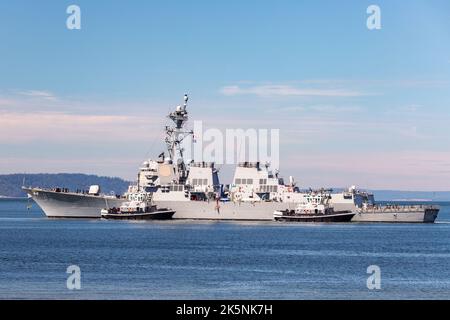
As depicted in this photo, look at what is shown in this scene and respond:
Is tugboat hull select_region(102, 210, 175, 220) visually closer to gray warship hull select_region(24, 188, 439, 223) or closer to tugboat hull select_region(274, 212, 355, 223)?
gray warship hull select_region(24, 188, 439, 223)

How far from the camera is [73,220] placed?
4582 inches

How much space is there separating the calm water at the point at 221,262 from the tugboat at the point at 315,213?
29.5 ft

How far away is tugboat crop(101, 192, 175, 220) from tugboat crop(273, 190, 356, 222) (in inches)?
547

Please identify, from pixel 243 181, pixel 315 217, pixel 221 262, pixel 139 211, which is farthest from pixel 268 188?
pixel 221 262

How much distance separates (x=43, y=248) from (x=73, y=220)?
4503 centimetres

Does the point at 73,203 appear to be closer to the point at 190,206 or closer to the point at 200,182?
the point at 190,206

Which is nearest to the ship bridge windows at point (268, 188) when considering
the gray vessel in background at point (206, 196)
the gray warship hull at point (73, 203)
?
the gray vessel in background at point (206, 196)

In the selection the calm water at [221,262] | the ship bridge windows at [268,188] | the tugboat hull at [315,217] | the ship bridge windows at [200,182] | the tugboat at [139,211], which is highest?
the ship bridge windows at [200,182]

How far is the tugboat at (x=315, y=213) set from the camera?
112m

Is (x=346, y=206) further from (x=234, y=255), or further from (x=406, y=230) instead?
(x=234, y=255)

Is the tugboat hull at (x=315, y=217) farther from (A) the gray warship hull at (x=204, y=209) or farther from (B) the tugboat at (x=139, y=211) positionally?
(B) the tugboat at (x=139, y=211)

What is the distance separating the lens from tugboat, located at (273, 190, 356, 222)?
112 metres

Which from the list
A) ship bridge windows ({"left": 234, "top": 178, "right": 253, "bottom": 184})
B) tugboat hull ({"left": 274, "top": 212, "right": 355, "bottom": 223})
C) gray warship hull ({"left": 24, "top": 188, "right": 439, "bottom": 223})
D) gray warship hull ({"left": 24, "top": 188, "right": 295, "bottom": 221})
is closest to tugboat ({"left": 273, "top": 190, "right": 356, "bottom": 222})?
tugboat hull ({"left": 274, "top": 212, "right": 355, "bottom": 223})

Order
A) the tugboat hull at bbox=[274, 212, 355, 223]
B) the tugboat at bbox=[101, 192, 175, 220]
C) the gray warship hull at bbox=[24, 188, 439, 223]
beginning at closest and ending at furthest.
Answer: the tugboat hull at bbox=[274, 212, 355, 223]
the tugboat at bbox=[101, 192, 175, 220]
the gray warship hull at bbox=[24, 188, 439, 223]
